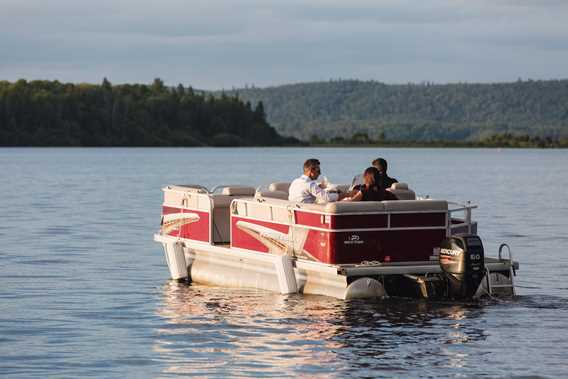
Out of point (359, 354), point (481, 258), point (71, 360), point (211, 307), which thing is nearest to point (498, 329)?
point (481, 258)

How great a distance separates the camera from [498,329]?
1446cm

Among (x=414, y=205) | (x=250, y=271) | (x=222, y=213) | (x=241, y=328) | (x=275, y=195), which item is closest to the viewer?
(x=241, y=328)

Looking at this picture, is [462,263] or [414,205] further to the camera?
[414,205]

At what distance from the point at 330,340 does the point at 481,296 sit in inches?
122

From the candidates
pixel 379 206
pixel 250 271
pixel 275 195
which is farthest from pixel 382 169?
pixel 250 271

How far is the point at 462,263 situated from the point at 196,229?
506cm

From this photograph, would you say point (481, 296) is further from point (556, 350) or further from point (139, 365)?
point (139, 365)

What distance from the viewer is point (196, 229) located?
61.6 ft

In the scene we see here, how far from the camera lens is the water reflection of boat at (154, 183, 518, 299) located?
50.6 feet

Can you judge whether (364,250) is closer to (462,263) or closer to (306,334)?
(462,263)

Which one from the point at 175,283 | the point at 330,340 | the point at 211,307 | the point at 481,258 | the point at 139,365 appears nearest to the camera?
the point at 139,365

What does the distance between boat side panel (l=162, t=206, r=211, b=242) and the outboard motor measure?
4.35 m

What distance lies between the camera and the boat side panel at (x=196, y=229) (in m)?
18.5

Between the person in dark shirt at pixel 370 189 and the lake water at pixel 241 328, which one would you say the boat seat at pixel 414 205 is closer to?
the person in dark shirt at pixel 370 189
